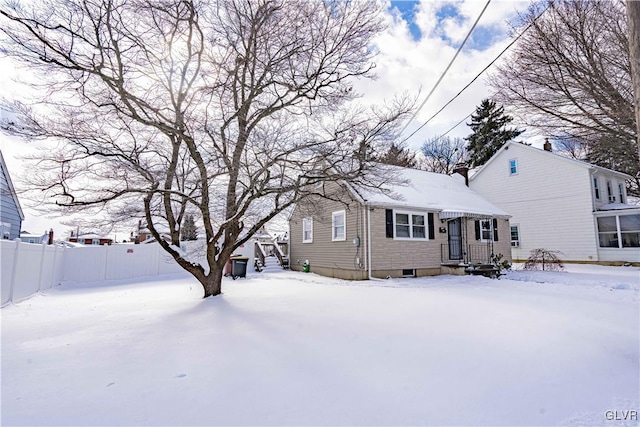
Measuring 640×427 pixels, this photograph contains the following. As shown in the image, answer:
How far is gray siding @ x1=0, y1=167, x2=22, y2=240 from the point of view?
12.5 metres

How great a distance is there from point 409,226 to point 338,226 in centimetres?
279

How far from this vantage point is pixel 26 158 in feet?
21.4

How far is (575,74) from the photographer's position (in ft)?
23.3

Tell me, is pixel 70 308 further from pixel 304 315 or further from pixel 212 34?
pixel 212 34

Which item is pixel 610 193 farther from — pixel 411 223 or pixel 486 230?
pixel 411 223

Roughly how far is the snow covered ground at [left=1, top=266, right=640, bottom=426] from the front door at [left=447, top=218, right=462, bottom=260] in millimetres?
7260

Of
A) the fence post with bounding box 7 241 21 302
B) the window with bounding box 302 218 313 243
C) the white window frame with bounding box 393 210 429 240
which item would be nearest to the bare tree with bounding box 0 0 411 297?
the fence post with bounding box 7 241 21 302

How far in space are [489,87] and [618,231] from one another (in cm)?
1298

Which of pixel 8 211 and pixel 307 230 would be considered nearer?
pixel 8 211

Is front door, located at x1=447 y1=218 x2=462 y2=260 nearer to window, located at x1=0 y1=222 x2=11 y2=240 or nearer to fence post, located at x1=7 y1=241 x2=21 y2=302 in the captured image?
fence post, located at x1=7 y1=241 x2=21 y2=302

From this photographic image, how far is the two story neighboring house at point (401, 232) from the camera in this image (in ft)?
39.3

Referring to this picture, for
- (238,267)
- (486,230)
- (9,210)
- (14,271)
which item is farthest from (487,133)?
(9,210)

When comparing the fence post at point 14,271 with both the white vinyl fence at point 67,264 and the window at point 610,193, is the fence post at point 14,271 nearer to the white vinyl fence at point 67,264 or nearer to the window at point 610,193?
the white vinyl fence at point 67,264

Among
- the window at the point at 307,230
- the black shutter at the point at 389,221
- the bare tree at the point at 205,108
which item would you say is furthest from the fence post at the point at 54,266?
the black shutter at the point at 389,221
